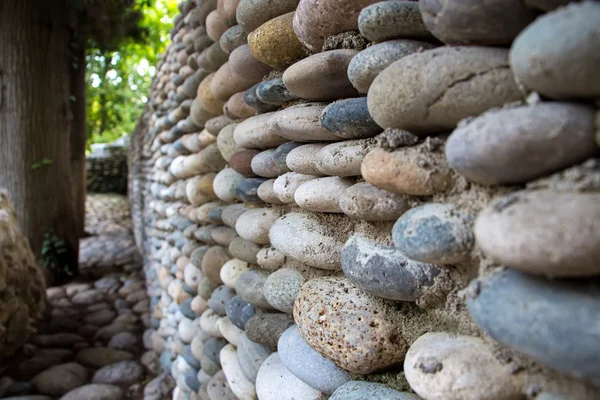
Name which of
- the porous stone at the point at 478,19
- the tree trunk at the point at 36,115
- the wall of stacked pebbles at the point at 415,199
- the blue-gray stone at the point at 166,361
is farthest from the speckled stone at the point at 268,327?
the tree trunk at the point at 36,115

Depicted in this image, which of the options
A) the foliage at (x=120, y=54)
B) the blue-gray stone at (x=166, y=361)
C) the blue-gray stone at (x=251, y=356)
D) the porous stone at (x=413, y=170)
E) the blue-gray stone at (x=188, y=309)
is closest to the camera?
the porous stone at (x=413, y=170)

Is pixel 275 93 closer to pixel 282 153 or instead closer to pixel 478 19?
pixel 282 153

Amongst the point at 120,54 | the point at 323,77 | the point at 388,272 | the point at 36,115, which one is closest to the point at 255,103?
the point at 323,77

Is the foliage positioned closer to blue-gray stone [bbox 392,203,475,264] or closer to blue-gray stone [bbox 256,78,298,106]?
blue-gray stone [bbox 256,78,298,106]

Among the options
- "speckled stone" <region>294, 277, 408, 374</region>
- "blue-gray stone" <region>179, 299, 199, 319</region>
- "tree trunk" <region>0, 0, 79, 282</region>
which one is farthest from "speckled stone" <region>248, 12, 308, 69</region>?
"tree trunk" <region>0, 0, 79, 282</region>

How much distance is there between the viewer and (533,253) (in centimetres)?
48

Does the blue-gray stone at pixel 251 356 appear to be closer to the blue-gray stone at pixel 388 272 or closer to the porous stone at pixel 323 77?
the blue-gray stone at pixel 388 272

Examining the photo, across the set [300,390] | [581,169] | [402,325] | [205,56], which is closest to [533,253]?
[581,169]

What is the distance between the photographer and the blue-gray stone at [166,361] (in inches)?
99.9

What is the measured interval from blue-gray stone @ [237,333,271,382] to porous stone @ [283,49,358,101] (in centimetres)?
72

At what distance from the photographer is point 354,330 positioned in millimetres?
824

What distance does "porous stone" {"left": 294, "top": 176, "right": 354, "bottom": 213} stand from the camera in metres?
0.93

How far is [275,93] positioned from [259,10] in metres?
0.23

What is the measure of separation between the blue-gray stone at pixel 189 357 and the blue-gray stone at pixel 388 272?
136cm
